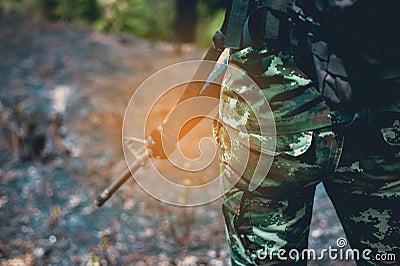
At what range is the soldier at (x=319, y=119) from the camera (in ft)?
4.49

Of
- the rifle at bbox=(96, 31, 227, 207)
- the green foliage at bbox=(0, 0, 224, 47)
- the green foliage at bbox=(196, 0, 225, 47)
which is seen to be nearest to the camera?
the rifle at bbox=(96, 31, 227, 207)

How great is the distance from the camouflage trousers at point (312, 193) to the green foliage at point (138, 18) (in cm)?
874

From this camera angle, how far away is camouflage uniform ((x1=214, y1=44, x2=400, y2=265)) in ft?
4.83

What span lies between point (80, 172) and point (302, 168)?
116 inches

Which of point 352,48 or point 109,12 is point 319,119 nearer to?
point 352,48

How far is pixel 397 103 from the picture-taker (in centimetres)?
143

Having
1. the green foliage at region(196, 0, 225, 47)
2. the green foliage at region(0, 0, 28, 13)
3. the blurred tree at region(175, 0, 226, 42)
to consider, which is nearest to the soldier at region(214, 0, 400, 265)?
the green foliage at region(196, 0, 225, 47)

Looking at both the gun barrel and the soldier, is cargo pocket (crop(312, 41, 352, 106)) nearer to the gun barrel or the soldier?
the soldier

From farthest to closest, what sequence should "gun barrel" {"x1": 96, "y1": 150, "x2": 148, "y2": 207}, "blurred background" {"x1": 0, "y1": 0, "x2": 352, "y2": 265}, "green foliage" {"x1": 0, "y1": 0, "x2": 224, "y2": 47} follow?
"green foliage" {"x1": 0, "y1": 0, "x2": 224, "y2": 47} → "blurred background" {"x1": 0, "y1": 0, "x2": 352, "y2": 265} → "gun barrel" {"x1": 96, "y1": 150, "x2": 148, "y2": 207}

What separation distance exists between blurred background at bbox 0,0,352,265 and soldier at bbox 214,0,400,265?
5.02ft

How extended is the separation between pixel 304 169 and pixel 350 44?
36cm

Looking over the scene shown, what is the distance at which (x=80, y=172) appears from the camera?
4.18 metres

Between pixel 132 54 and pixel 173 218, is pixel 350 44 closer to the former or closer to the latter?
pixel 173 218

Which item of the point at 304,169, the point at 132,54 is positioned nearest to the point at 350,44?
the point at 304,169
